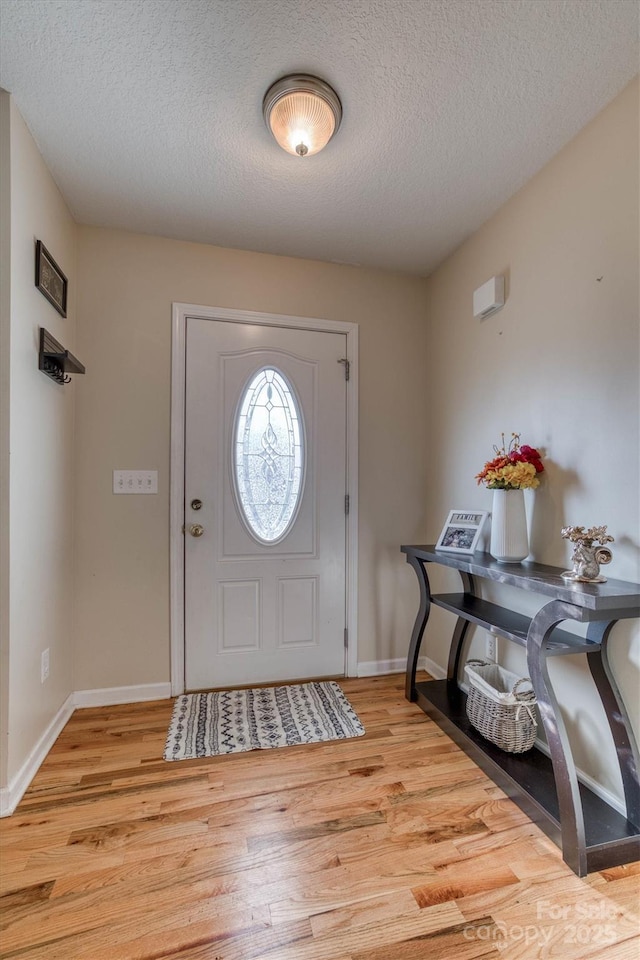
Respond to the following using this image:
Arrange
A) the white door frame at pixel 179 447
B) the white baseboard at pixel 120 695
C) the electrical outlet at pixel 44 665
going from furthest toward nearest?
the white door frame at pixel 179 447 < the white baseboard at pixel 120 695 < the electrical outlet at pixel 44 665

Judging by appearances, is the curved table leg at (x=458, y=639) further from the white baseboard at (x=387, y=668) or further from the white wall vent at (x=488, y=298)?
the white wall vent at (x=488, y=298)

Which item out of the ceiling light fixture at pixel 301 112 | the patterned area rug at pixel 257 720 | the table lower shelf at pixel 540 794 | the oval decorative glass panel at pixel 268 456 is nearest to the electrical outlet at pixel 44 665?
the patterned area rug at pixel 257 720

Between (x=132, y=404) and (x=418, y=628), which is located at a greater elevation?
(x=132, y=404)

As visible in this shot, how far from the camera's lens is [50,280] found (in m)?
1.88

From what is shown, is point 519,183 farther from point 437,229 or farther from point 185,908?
point 185,908

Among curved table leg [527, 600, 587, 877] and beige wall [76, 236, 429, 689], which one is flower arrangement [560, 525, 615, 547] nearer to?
curved table leg [527, 600, 587, 877]

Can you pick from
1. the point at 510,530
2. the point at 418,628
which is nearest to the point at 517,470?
the point at 510,530

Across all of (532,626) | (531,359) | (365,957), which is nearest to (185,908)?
(365,957)

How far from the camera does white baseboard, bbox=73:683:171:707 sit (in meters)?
2.28

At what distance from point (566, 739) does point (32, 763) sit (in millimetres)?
2011

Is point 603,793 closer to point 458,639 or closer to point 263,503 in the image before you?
point 458,639

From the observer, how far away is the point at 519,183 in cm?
197

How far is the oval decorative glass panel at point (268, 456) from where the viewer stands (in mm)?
2506

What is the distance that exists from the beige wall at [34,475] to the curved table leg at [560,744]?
187 centimetres
